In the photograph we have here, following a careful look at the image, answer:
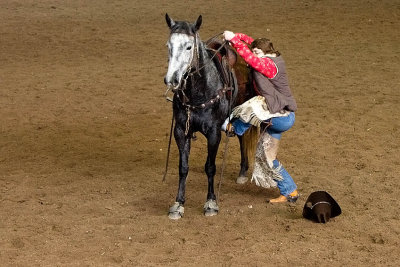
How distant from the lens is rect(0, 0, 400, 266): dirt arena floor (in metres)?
5.18

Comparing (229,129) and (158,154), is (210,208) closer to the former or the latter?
(229,129)

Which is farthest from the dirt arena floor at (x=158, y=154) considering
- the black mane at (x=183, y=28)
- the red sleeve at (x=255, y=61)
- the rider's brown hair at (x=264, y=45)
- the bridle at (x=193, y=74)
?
the black mane at (x=183, y=28)

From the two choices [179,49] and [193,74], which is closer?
[179,49]

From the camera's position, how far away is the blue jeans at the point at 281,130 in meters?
5.83

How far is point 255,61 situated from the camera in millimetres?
5543

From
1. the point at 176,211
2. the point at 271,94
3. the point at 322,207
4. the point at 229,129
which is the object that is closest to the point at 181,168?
the point at 176,211

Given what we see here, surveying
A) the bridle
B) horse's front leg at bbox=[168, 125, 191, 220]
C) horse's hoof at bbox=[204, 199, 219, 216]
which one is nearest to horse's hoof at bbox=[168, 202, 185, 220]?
horse's front leg at bbox=[168, 125, 191, 220]

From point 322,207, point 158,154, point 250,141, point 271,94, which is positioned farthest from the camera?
point 158,154

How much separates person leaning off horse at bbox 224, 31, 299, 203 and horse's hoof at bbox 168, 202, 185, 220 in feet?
2.61

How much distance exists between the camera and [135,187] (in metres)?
6.45

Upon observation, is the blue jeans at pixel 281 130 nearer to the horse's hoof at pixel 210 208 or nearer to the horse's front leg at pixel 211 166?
the horse's front leg at pixel 211 166

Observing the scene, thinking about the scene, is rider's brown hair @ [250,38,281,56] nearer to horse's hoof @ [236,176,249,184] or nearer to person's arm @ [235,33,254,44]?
person's arm @ [235,33,254,44]

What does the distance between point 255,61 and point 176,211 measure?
149cm

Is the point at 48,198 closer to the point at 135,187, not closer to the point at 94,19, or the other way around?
the point at 135,187
